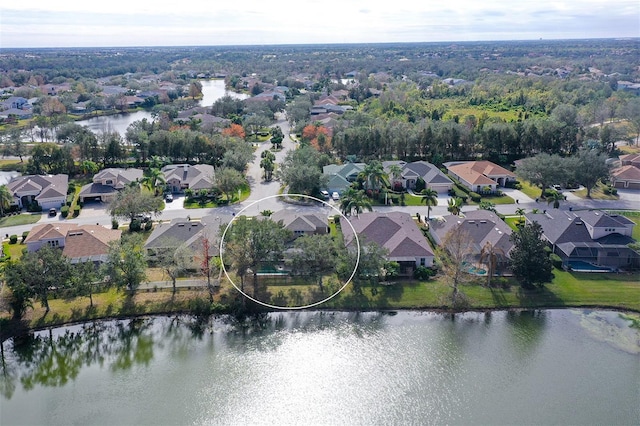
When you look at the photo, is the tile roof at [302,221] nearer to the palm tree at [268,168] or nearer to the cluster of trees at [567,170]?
the palm tree at [268,168]

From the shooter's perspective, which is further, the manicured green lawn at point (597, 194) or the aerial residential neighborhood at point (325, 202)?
the manicured green lawn at point (597, 194)

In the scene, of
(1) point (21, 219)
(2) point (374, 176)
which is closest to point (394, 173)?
(2) point (374, 176)

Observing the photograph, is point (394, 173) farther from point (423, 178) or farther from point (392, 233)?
point (392, 233)

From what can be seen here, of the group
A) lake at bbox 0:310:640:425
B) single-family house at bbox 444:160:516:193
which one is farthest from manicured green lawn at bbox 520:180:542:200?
lake at bbox 0:310:640:425

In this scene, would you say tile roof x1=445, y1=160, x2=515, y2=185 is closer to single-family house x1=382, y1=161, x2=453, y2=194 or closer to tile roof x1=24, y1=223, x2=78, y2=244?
single-family house x1=382, y1=161, x2=453, y2=194

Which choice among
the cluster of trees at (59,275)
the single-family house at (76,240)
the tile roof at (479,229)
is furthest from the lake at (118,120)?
the tile roof at (479,229)

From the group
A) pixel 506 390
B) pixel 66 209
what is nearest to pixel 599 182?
pixel 506 390

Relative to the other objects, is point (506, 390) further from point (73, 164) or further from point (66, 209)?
point (73, 164)
